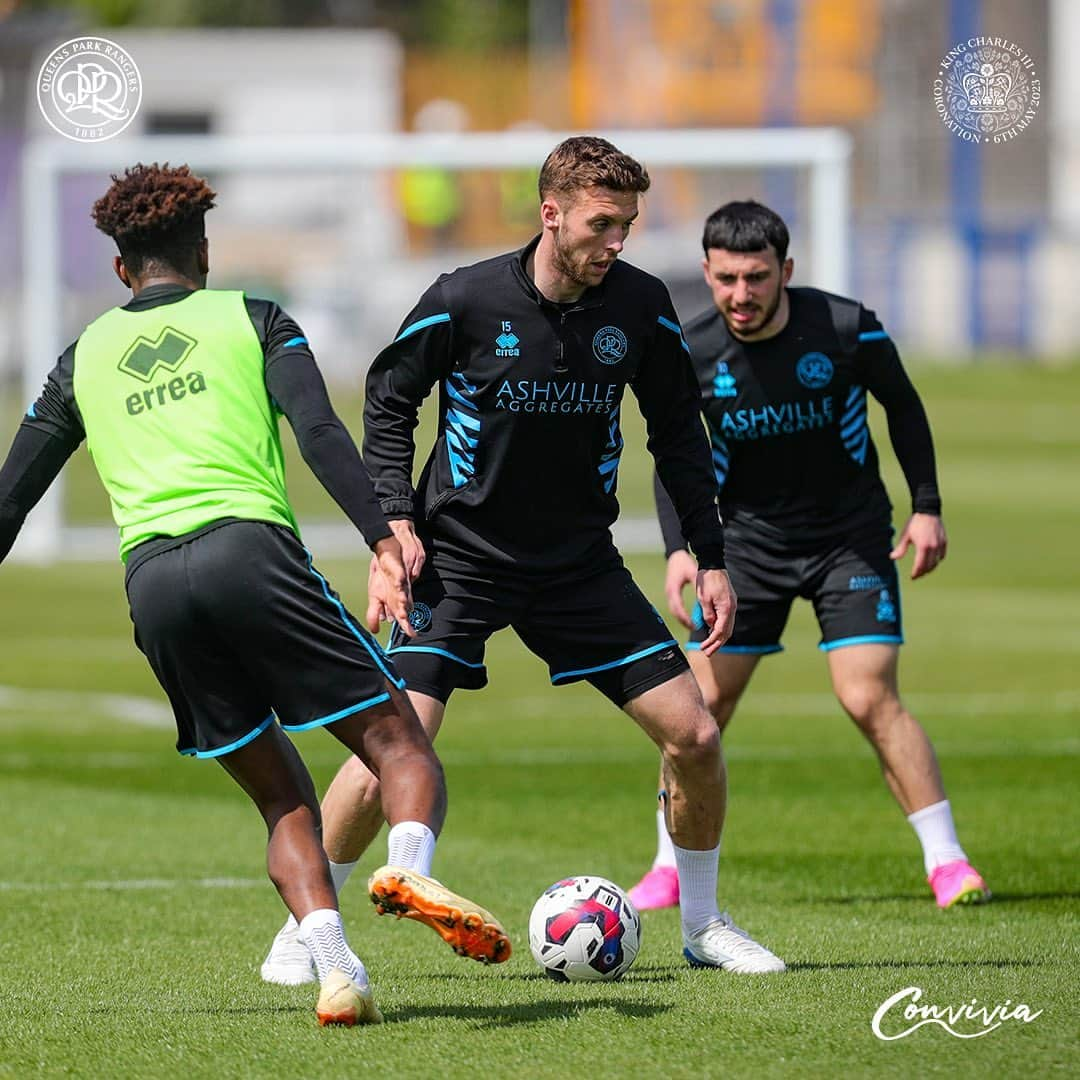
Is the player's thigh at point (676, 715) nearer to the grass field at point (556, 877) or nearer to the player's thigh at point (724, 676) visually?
the grass field at point (556, 877)

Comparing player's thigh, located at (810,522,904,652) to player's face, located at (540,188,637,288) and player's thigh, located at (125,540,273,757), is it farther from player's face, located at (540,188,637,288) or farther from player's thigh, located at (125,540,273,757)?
player's thigh, located at (125,540,273,757)

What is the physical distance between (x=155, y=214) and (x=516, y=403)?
Result: 1.20 m

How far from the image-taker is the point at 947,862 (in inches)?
300

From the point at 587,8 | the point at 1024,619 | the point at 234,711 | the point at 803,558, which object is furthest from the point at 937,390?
the point at 234,711

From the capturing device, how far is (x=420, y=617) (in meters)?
6.18

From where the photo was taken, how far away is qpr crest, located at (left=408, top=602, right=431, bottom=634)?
20.2 feet

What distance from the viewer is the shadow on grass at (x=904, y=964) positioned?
245 inches

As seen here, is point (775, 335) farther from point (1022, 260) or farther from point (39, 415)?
point (1022, 260)

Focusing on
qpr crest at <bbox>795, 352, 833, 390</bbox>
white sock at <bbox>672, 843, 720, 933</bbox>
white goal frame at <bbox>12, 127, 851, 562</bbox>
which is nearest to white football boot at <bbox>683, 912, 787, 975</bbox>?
white sock at <bbox>672, 843, 720, 933</bbox>

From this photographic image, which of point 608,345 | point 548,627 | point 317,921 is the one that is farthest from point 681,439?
point 317,921

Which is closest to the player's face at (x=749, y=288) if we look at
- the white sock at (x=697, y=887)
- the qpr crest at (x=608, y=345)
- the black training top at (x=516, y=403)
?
the black training top at (x=516, y=403)

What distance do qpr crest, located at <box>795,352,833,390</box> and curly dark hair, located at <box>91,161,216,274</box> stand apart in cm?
285

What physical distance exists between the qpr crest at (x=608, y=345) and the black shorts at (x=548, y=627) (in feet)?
2.01

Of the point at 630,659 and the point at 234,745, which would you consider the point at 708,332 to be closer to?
the point at 630,659
